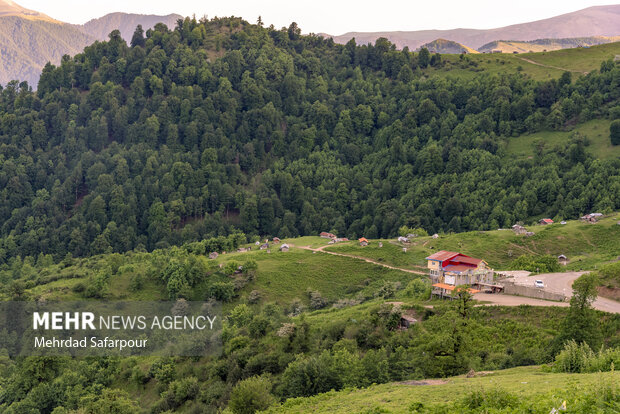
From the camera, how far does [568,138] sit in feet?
330

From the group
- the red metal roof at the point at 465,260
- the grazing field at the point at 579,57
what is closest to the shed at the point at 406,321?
the red metal roof at the point at 465,260

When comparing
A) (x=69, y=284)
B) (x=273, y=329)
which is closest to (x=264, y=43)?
(x=69, y=284)

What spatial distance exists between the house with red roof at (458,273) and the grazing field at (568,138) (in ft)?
180

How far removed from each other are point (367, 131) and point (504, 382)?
112 metres

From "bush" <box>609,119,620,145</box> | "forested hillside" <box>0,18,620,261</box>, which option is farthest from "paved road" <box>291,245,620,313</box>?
"bush" <box>609,119,620,145</box>

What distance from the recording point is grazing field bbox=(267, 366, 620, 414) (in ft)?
57.2

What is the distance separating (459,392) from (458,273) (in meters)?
27.1

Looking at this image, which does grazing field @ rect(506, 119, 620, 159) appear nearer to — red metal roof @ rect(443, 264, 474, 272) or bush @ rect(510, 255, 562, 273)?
bush @ rect(510, 255, 562, 273)

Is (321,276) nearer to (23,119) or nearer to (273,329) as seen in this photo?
(273,329)

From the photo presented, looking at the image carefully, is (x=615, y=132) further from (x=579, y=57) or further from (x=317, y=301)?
(x=317, y=301)

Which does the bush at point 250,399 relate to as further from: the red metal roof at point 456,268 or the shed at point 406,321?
the red metal roof at point 456,268

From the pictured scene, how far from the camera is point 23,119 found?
4958 inches

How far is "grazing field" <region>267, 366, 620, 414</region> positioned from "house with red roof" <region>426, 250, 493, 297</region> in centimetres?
1874

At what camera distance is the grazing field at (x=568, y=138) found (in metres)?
92.8
